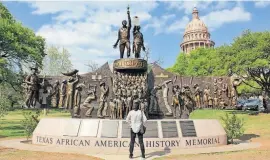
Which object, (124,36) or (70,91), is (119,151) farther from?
(124,36)

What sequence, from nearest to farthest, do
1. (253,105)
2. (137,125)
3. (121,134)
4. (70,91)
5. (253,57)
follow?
(137,125) < (121,134) < (70,91) < (253,57) < (253,105)

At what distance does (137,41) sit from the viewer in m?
17.7

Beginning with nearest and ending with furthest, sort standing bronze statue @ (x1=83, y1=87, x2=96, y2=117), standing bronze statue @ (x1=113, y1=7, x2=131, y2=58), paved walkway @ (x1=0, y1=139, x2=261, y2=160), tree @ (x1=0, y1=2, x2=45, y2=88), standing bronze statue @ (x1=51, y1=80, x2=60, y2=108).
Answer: paved walkway @ (x1=0, y1=139, x2=261, y2=160) < standing bronze statue @ (x1=83, y1=87, x2=96, y2=117) < standing bronze statue @ (x1=51, y1=80, x2=60, y2=108) < standing bronze statue @ (x1=113, y1=7, x2=131, y2=58) < tree @ (x1=0, y1=2, x2=45, y2=88)

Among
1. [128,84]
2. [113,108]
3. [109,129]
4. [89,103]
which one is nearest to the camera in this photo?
[109,129]

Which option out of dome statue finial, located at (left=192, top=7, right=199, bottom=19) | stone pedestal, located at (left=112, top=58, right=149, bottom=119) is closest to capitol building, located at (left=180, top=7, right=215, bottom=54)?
dome statue finial, located at (left=192, top=7, right=199, bottom=19)

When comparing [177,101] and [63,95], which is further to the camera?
[177,101]

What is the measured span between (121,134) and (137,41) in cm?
671

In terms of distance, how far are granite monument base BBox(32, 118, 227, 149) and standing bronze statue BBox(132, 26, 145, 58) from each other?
5.57m

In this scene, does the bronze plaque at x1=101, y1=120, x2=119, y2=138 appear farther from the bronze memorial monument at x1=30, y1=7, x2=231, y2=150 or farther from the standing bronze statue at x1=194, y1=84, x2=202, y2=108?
the standing bronze statue at x1=194, y1=84, x2=202, y2=108

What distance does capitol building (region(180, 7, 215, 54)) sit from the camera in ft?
376

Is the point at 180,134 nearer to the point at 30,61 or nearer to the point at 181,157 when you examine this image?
the point at 181,157

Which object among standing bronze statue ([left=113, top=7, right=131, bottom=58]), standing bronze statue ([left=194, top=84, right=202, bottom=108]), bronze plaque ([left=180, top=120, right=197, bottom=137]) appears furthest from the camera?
standing bronze statue ([left=194, top=84, right=202, bottom=108])

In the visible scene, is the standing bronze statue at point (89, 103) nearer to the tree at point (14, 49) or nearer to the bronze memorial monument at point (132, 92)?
the bronze memorial monument at point (132, 92)

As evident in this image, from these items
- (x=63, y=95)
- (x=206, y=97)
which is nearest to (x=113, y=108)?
(x=63, y=95)
